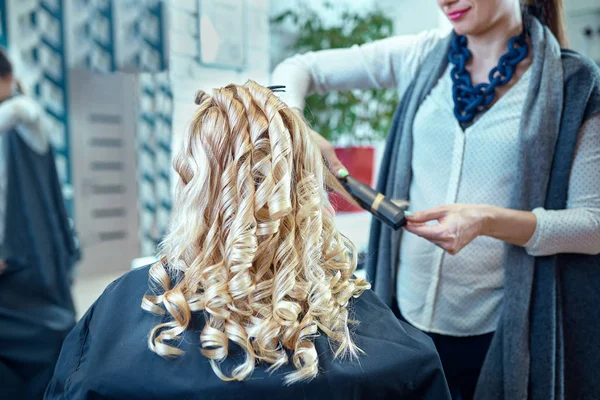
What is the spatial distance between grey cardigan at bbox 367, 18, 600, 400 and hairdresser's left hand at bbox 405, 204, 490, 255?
125 mm

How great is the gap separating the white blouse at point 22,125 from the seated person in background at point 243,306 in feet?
1.58

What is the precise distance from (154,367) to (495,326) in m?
0.74

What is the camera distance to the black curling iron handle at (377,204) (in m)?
0.92

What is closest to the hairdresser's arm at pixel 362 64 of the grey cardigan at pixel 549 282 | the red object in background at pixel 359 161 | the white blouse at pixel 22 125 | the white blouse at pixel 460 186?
the white blouse at pixel 460 186

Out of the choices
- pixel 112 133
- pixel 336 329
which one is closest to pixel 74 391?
pixel 336 329

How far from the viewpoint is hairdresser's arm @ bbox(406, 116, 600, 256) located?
906mm

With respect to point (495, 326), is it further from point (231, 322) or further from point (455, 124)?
point (231, 322)

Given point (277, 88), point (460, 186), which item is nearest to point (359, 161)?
point (460, 186)

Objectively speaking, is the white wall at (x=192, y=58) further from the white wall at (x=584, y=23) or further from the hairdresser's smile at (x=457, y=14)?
the white wall at (x=584, y=23)

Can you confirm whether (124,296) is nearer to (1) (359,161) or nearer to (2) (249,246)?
(2) (249,246)

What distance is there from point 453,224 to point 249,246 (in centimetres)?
42

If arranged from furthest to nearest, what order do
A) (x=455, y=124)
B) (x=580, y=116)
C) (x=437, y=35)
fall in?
(x=437, y=35), (x=455, y=124), (x=580, y=116)

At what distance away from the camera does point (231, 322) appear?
651 millimetres

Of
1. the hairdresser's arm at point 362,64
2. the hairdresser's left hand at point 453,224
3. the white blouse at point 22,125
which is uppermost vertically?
the hairdresser's arm at point 362,64
